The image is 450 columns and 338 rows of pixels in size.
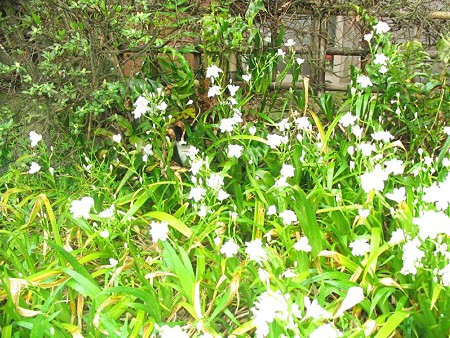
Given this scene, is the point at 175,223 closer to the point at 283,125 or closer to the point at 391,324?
the point at 283,125

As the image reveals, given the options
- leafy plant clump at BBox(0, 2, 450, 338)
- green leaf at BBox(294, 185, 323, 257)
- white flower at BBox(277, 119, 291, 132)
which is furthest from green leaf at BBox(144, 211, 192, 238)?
white flower at BBox(277, 119, 291, 132)

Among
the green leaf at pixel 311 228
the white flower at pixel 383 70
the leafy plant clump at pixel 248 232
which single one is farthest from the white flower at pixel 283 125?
the white flower at pixel 383 70

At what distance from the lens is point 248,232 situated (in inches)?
105

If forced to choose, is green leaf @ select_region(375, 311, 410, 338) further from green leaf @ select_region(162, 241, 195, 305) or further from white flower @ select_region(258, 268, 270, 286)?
green leaf @ select_region(162, 241, 195, 305)

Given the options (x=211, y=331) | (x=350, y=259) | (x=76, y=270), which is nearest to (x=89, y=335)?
(x=76, y=270)

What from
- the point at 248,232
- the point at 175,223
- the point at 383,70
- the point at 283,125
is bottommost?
the point at 248,232

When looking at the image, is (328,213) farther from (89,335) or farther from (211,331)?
(89,335)

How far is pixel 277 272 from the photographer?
1854 mm

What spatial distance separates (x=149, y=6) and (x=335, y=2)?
1420 mm

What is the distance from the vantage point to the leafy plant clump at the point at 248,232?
1.80 metres

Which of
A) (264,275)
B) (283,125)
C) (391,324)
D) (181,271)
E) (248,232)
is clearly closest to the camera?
(264,275)

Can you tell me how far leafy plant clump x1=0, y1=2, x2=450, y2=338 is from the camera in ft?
5.91

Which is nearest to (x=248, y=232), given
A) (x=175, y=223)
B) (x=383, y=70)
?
(x=175, y=223)

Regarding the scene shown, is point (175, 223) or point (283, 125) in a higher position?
point (283, 125)
